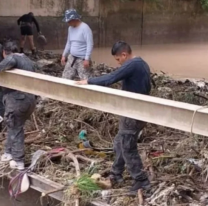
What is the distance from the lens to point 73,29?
8242 millimetres

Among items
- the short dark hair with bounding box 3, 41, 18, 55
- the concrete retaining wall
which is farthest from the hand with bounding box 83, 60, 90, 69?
the concrete retaining wall

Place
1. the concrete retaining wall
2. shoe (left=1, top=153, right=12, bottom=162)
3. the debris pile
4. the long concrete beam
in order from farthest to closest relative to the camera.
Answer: the concrete retaining wall
shoe (left=1, top=153, right=12, bottom=162)
the debris pile
the long concrete beam

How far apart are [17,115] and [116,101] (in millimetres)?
1443

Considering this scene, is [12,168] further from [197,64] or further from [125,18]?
[125,18]

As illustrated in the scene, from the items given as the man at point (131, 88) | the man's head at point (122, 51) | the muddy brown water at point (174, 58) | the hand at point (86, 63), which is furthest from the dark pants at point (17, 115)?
the muddy brown water at point (174, 58)

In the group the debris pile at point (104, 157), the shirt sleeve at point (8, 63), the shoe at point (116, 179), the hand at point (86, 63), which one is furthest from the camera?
the hand at point (86, 63)

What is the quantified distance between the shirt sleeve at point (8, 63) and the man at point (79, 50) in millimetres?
2767

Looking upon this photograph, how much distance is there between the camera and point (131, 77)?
463cm

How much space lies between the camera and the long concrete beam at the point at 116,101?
400 centimetres

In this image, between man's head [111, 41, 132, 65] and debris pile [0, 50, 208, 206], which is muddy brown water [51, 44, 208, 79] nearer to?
debris pile [0, 50, 208, 206]

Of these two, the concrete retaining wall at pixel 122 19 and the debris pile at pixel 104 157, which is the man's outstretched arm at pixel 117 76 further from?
the concrete retaining wall at pixel 122 19

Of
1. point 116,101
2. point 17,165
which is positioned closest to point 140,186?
point 116,101

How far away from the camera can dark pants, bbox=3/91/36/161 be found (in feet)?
17.8

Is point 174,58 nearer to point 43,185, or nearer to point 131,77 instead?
point 43,185
